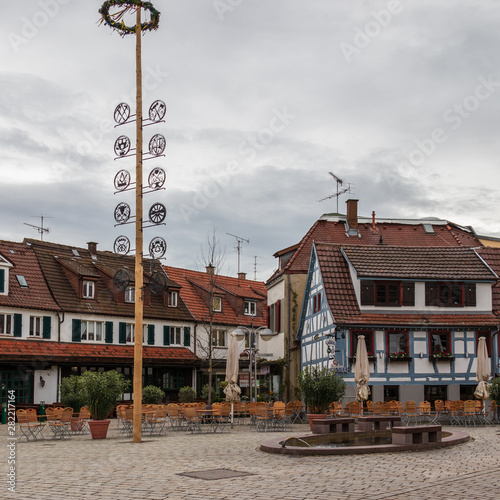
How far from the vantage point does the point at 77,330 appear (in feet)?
138

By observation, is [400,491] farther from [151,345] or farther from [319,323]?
[151,345]

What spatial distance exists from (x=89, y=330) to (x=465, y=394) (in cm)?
2087

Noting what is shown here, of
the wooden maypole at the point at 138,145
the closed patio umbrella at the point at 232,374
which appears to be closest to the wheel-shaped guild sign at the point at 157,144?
the wooden maypole at the point at 138,145

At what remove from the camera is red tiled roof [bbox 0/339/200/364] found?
37.6m

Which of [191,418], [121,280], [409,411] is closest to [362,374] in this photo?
[409,411]

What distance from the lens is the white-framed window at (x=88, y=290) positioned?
145 ft

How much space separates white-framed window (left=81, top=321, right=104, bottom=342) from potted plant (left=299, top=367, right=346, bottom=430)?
68.0 ft

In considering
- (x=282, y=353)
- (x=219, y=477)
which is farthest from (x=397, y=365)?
(x=219, y=477)

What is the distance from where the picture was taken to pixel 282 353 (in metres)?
41.4

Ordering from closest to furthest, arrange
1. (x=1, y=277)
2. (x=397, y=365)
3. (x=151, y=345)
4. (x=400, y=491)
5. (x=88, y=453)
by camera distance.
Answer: (x=400, y=491)
(x=88, y=453)
(x=397, y=365)
(x=1, y=277)
(x=151, y=345)

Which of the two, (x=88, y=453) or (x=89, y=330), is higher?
(x=89, y=330)

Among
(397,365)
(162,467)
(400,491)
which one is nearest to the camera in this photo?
(400,491)

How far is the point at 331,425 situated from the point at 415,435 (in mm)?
3445

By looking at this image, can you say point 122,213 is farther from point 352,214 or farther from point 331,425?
point 352,214
